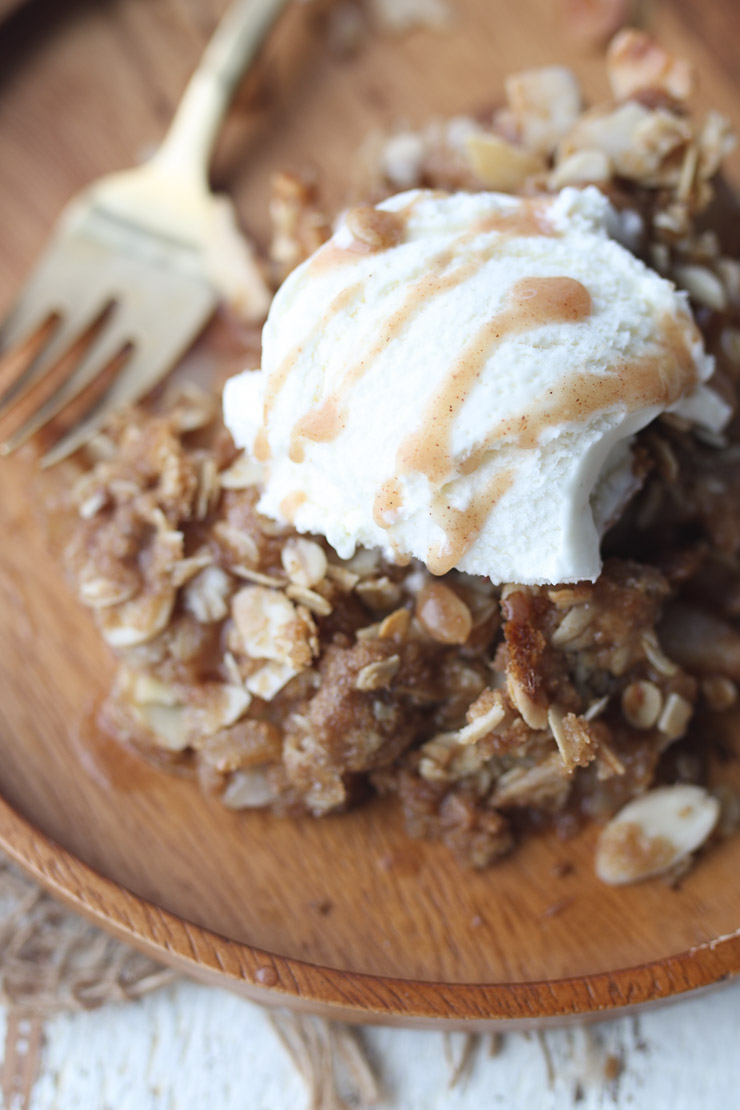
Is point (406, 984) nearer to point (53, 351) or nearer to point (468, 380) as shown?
point (468, 380)

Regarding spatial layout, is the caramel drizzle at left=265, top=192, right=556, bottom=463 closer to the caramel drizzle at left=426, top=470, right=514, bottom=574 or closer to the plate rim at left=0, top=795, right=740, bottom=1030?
the caramel drizzle at left=426, top=470, right=514, bottom=574

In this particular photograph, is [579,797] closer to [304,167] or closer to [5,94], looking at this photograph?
[304,167]

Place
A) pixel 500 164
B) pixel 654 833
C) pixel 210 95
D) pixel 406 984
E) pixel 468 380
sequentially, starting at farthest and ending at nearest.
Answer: pixel 210 95, pixel 500 164, pixel 654 833, pixel 406 984, pixel 468 380

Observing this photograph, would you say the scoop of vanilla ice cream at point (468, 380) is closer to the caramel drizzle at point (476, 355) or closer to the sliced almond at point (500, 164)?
the caramel drizzle at point (476, 355)

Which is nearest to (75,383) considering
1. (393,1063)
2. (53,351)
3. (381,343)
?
(53,351)

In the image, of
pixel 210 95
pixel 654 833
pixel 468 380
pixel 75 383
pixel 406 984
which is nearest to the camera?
pixel 468 380

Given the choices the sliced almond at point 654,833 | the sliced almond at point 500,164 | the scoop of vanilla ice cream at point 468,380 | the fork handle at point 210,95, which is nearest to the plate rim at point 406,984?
the sliced almond at point 654,833
